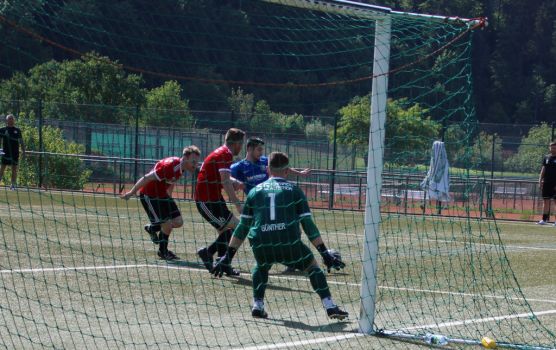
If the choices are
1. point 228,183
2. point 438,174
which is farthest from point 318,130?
point 228,183

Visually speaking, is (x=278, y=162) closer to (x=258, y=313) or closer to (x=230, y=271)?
(x=258, y=313)

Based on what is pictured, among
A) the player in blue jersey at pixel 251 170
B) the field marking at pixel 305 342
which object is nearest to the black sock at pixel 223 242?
the player in blue jersey at pixel 251 170

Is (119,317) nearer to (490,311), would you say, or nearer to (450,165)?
(490,311)

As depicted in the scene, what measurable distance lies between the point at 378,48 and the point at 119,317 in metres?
3.37

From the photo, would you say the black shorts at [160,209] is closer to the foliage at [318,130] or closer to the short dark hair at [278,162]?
the short dark hair at [278,162]

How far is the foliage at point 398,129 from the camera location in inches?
719

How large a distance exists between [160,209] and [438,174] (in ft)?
Answer: 21.8

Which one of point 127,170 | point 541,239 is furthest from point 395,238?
point 127,170

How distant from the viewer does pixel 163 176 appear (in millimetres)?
13156

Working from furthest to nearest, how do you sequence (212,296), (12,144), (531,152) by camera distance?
1. (531,152)
2. (12,144)
3. (212,296)

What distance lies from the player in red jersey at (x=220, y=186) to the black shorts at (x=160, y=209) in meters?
0.98

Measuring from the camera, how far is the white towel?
1628 cm

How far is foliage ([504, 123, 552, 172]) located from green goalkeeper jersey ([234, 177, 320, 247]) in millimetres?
24196

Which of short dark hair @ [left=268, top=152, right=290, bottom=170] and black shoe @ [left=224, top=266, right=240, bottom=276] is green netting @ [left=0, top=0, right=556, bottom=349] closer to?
black shoe @ [left=224, top=266, right=240, bottom=276]
